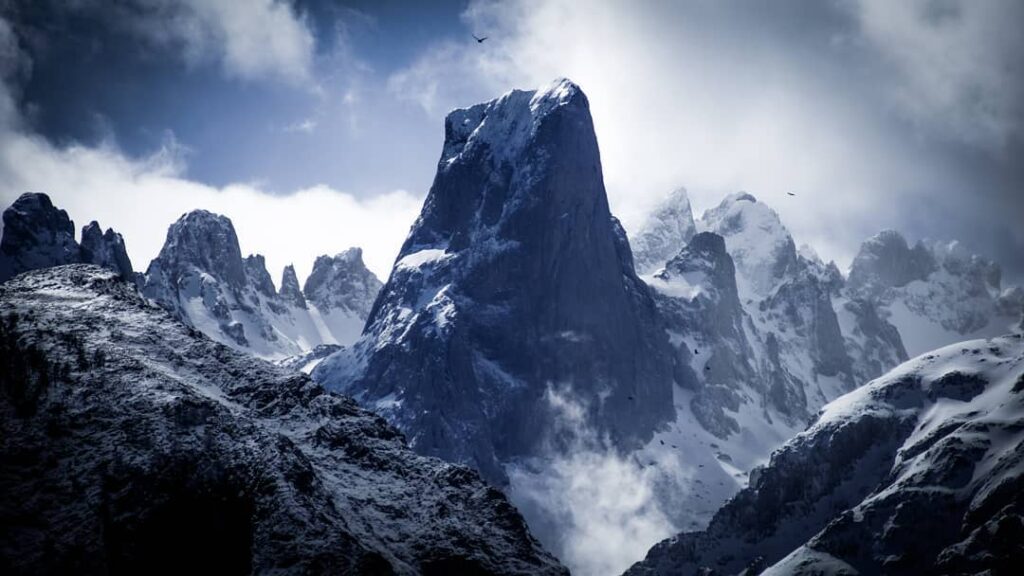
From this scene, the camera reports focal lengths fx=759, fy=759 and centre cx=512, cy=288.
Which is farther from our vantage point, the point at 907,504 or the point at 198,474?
the point at 907,504

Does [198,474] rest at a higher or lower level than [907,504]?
higher

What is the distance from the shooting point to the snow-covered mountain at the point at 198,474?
5291 cm

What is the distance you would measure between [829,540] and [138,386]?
150 m

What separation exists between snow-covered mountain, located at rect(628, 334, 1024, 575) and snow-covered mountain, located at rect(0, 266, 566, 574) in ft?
399

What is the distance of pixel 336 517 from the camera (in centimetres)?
5762

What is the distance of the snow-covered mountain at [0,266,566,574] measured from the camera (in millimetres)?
52906

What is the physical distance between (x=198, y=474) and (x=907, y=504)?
155263 millimetres

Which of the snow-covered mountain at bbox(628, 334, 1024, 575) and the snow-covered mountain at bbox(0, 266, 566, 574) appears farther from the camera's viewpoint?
the snow-covered mountain at bbox(628, 334, 1024, 575)

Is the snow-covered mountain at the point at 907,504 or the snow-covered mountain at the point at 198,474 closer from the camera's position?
the snow-covered mountain at the point at 198,474

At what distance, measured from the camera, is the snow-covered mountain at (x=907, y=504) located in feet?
490

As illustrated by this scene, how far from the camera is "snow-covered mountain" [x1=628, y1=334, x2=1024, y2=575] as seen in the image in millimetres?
149250

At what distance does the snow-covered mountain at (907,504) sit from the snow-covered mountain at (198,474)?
399 ft

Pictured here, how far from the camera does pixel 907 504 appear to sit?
16288cm

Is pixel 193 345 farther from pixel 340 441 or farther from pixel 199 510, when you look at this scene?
pixel 199 510
